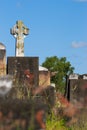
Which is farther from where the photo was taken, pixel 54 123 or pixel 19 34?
pixel 19 34

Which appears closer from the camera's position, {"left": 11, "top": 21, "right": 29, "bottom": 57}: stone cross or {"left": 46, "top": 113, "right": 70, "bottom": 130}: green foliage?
{"left": 46, "top": 113, "right": 70, "bottom": 130}: green foliage

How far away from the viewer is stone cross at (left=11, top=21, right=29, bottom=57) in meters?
14.8

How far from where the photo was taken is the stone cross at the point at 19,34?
14812 mm

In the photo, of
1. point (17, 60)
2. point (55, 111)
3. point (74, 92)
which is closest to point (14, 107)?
point (55, 111)

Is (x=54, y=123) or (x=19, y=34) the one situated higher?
(x=19, y=34)

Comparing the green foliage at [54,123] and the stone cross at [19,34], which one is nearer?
the green foliage at [54,123]

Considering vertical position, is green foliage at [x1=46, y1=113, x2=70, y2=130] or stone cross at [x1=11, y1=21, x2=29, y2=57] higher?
stone cross at [x1=11, y1=21, x2=29, y2=57]

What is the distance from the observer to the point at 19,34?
15094mm

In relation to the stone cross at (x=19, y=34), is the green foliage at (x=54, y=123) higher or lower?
lower

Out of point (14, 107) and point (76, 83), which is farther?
point (76, 83)

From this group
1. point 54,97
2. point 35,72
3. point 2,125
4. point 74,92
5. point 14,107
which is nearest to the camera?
point 2,125

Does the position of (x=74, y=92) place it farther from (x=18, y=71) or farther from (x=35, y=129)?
(x=35, y=129)

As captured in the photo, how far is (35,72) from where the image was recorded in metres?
10.8

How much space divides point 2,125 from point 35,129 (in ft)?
1.16
